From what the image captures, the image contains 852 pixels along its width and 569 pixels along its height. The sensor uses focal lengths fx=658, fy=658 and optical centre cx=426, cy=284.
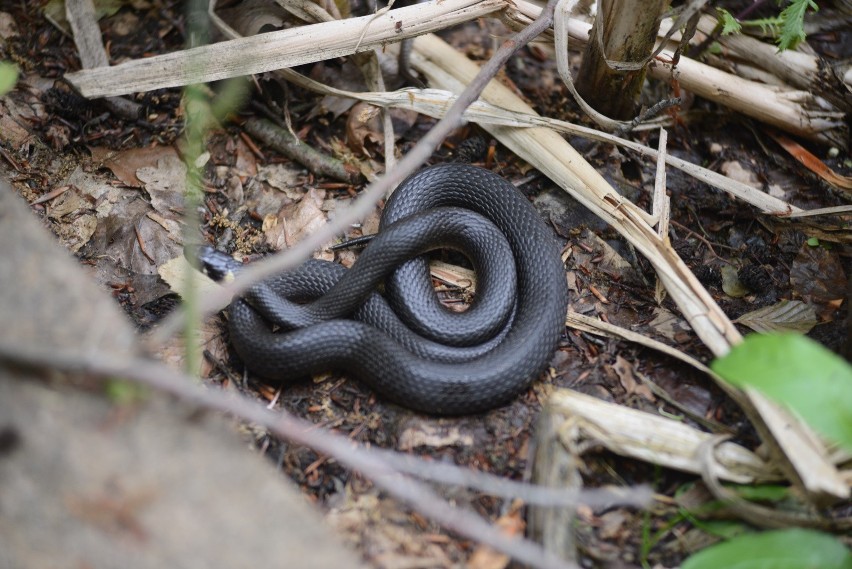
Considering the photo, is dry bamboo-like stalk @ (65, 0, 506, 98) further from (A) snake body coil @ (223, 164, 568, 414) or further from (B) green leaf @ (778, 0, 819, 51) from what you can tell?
(B) green leaf @ (778, 0, 819, 51)

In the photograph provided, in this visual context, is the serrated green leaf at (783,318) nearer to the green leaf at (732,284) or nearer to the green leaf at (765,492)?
the green leaf at (732,284)

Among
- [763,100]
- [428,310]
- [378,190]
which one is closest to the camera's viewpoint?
[378,190]

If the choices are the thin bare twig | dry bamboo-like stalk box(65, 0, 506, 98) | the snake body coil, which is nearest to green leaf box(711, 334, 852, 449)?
the snake body coil

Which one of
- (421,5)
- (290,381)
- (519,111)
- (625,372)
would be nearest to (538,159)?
(519,111)

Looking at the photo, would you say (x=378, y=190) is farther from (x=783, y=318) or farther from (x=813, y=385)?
(x=783, y=318)

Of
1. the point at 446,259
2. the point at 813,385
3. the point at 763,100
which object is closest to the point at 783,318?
the point at 813,385

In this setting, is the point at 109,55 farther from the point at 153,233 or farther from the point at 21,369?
the point at 21,369

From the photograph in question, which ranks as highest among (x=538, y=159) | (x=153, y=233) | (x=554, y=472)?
(x=538, y=159)
